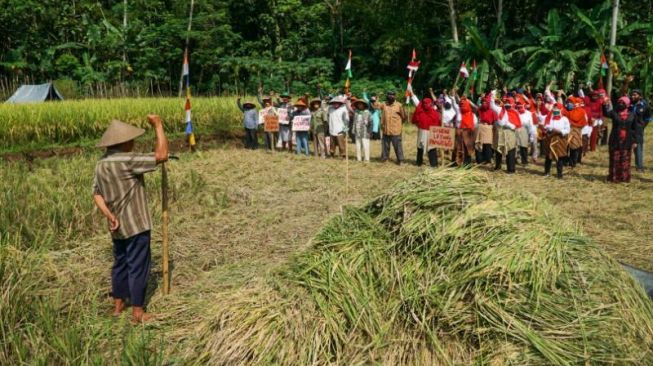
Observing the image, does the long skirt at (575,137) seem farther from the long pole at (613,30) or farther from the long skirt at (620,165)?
the long pole at (613,30)

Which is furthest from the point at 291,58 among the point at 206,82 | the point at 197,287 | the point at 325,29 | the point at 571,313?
the point at 571,313

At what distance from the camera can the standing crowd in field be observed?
9.56 metres

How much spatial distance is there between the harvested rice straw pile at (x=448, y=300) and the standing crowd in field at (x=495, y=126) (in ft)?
17.2

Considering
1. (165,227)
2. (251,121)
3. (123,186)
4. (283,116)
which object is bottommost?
(165,227)

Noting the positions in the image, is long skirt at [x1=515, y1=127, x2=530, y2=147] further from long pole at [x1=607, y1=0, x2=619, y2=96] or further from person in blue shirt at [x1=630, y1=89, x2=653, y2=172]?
long pole at [x1=607, y1=0, x2=619, y2=96]

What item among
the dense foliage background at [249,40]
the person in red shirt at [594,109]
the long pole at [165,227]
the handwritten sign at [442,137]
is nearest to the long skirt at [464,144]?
the handwritten sign at [442,137]

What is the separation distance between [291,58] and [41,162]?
19682 mm

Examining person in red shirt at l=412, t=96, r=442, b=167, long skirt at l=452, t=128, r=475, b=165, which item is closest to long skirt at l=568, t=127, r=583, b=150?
long skirt at l=452, t=128, r=475, b=165

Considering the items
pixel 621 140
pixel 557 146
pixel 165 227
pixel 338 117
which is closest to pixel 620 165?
pixel 621 140

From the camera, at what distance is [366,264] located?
374 centimetres

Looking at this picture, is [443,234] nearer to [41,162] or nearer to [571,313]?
[571,313]

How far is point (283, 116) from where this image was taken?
44.4ft

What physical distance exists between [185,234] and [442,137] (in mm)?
5226

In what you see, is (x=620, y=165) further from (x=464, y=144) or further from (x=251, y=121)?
(x=251, y=121)
